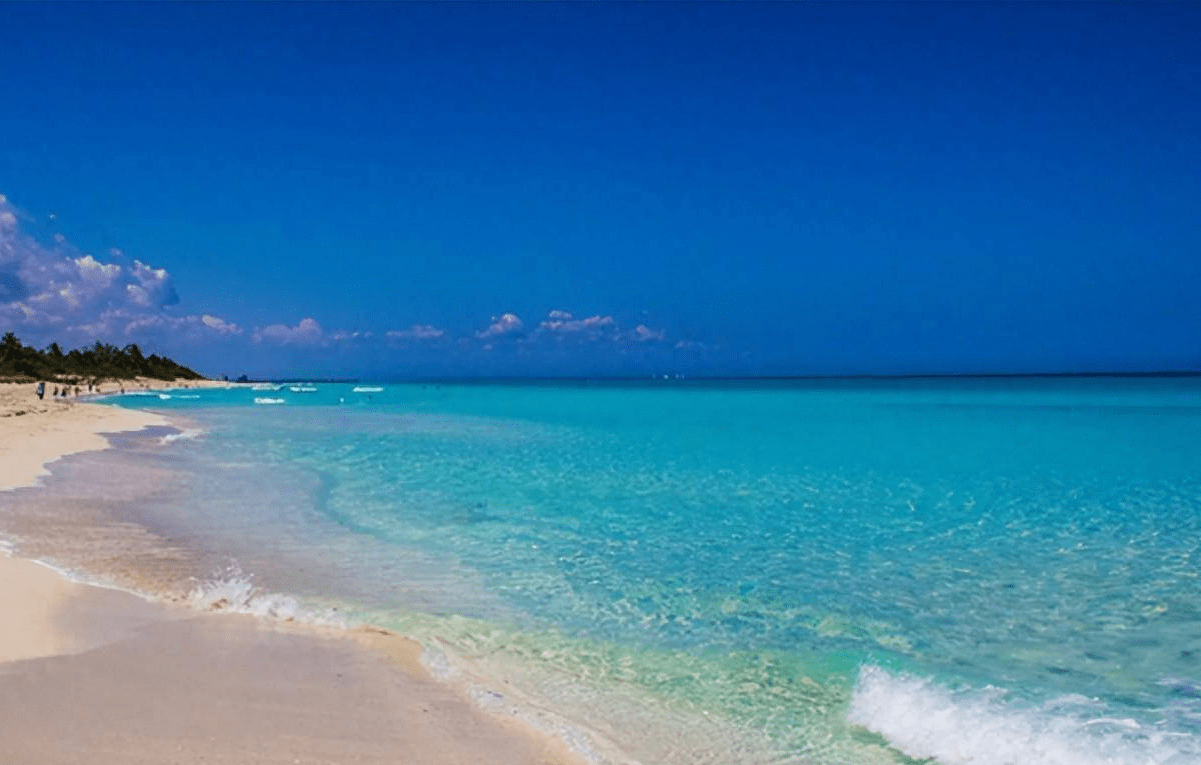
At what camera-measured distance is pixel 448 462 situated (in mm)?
18953

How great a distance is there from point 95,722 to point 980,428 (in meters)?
34.1

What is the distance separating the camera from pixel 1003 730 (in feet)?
15.0

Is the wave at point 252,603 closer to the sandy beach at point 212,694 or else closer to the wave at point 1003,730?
the sandy beach at point 212,694

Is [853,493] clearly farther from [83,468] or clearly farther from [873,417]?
[873,417]

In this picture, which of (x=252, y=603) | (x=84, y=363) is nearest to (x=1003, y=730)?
(x=252, y=603)

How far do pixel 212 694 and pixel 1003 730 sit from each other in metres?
4.89

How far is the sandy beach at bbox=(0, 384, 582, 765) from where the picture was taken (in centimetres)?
406

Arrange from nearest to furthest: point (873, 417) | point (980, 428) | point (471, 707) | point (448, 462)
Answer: point (471, 707), point (448, 462), point (980, 428), point (873, 417)

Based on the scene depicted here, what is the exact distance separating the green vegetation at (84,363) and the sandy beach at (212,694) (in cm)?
7357

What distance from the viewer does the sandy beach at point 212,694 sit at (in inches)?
160

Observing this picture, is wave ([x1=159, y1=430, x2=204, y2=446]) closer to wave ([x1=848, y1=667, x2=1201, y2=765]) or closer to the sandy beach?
the sandy beach

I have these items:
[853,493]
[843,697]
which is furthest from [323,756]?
[853,493]

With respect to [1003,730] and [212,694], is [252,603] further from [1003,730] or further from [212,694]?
[1003,730]

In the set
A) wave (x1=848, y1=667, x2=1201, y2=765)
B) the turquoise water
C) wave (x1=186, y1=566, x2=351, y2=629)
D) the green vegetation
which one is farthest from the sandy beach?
the green vegetation
